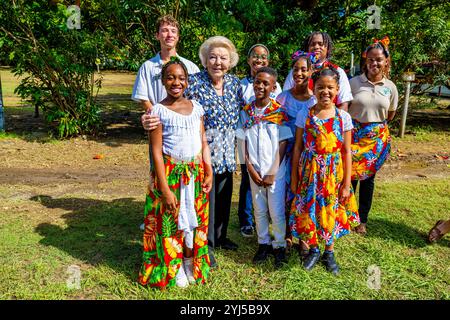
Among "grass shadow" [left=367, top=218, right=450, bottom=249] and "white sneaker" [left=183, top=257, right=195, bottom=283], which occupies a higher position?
"white sneaker" [left=183, top=257, right=195, bottom=283]

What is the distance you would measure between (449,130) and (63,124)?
842 centimetres

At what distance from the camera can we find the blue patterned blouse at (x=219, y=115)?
123 inches

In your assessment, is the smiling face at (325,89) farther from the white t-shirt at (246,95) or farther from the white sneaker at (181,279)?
the white sneaker at (181,279)

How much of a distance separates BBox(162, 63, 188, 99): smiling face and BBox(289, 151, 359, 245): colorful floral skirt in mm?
1082

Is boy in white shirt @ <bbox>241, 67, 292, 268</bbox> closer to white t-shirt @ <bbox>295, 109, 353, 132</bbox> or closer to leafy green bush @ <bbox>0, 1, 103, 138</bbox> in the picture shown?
white t-shirt @ <bbox>295, 109, 353, 132</bbox>

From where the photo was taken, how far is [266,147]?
323 centimetres

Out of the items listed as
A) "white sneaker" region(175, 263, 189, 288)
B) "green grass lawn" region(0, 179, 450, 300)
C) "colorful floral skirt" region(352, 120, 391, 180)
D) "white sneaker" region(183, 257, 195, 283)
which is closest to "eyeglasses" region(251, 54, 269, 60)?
"colorful floral skirt" region(352, 120, 391, 180)

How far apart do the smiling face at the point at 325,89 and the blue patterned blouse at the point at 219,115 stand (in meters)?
0.65

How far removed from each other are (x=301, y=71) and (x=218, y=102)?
27.1 inches

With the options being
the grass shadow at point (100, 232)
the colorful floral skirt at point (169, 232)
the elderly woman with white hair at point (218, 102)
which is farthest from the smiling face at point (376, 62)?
the grass shadow at point (100, 232)

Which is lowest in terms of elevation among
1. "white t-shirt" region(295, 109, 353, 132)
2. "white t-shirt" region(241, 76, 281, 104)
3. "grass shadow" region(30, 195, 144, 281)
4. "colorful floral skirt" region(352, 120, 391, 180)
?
"grass shadow" region(30, 195, 144, 281)

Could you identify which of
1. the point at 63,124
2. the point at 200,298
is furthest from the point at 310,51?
the point at 63,124

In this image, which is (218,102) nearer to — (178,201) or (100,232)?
(178,201)

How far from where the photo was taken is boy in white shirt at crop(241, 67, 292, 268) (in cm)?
319
